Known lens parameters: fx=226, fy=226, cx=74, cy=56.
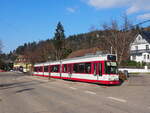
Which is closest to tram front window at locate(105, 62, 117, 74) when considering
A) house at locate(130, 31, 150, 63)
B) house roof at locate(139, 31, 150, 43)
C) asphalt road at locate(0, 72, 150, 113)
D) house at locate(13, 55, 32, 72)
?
asphalt road at locate(0, 72, 150, 113)

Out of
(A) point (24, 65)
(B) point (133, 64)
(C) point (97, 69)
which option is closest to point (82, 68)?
(C) point (97, 69)

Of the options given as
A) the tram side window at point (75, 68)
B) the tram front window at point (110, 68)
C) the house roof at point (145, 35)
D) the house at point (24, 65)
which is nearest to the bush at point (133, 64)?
the house roof at point (145, 35)

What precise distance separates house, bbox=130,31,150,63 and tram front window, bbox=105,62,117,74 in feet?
148

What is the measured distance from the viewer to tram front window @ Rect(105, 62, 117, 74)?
20.5 meters

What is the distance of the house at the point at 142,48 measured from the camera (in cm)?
6384

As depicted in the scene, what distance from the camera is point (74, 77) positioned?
26688mm

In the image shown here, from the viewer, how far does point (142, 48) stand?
66438 mm

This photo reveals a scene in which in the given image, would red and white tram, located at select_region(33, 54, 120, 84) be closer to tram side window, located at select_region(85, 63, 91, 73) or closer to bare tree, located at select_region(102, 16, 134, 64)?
tram side window, located at select_region(85, 63, 91, 73)

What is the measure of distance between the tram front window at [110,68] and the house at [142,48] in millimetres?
45009

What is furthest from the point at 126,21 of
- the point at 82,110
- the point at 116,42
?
the point at 82,110

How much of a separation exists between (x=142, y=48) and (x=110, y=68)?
48.8m

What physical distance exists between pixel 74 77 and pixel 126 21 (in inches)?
625

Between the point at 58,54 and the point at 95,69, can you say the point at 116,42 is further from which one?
the point at 58,54

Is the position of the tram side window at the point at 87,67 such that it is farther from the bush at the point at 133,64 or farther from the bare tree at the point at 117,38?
the bush at the point at 133,64
